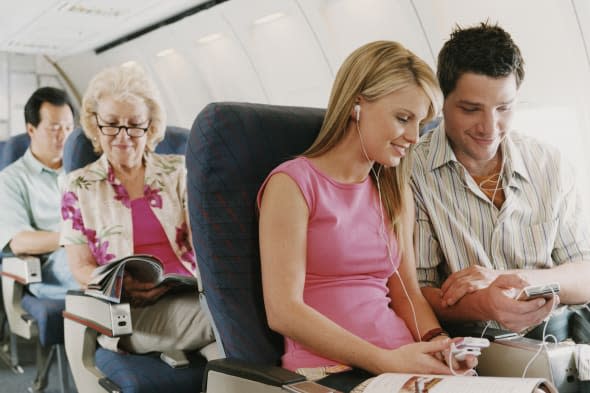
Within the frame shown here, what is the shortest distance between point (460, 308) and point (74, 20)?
9530 mm

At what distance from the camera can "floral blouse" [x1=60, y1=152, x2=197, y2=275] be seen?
9.61 feet

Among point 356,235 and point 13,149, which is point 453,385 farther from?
point 13,149

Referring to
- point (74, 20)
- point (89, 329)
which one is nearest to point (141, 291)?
point (89, 329)

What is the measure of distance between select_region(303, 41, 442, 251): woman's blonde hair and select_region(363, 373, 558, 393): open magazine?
71 cm

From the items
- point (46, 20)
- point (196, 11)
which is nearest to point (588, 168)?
point (196, 11)

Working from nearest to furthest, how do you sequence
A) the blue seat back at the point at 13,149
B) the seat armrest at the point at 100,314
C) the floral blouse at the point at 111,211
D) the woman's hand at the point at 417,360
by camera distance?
the woman's hand at the point at 417,360, the seat armrest at the point at 100,314, the floral blouse at the point at 111,211, the blue seat back at the point at 13,149

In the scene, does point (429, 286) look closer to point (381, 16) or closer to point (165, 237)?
point (165, 237)

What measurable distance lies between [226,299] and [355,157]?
21.8 inches

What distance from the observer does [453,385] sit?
5.06ft

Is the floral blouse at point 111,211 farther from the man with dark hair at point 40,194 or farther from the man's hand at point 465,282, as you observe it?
the man's hand at point 465,282

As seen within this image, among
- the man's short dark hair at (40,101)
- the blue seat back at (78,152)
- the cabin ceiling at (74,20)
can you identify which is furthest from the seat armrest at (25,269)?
the cabin ceiling at (74,20)

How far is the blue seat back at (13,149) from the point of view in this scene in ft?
14.9

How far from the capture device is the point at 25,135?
15.2 ft

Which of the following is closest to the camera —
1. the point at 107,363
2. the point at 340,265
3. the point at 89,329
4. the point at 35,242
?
the point at 340,265
